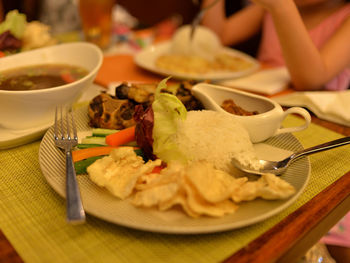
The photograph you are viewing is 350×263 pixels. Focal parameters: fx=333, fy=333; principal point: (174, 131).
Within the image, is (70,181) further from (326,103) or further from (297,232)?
(326,103)

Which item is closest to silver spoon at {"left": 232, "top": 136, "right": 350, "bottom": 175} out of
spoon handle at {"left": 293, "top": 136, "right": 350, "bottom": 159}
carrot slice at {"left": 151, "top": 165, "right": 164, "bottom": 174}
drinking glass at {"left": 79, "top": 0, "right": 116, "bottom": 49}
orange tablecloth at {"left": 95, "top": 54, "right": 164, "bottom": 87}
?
spoon handle at {"left": 293, "top": 136, "right": 350, "bottom": 159}

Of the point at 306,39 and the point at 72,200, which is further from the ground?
the point at 306,39

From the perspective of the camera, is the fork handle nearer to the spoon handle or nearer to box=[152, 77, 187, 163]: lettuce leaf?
box=[152, 77, 187, 163]: lettuce leaf

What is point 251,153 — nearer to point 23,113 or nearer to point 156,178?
point 156,178

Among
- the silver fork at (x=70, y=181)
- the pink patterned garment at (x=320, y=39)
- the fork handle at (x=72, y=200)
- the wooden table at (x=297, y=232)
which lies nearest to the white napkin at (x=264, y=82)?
the pink patterned garment at (x=320, y=39)

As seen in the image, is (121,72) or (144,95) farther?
(121,72)

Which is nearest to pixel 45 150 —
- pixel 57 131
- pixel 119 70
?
pixel 57 131

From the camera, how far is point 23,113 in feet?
3.99

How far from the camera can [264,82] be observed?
209cm

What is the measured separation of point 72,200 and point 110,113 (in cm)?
55

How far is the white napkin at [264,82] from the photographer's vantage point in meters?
1.98

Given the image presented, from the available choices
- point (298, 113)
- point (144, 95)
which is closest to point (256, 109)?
point (298, 113)

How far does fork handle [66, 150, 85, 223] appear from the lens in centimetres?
75

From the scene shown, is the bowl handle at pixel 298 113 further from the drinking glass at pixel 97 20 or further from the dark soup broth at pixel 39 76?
the drinking glass at pixel 97 20
